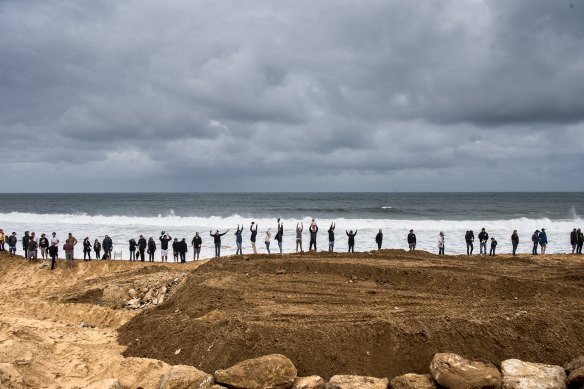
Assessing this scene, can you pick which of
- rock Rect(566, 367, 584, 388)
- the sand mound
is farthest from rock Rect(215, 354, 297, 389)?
rock Rect(566, 367, 584, 388)

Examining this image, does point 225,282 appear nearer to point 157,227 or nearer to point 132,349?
point 132,349

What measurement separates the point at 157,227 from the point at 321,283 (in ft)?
98.8

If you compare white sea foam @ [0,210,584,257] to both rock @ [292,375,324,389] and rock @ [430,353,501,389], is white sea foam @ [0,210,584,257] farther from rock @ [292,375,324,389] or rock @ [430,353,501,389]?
rock @ [430,353,501,389]

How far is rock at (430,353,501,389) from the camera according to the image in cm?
734

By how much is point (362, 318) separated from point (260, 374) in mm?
3157

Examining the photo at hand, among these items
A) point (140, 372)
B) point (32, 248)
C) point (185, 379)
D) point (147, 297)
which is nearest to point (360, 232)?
point (147, 297)

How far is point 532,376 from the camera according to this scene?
24.6 feet

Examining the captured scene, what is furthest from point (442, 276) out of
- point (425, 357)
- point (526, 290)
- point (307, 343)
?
point (307, 343)

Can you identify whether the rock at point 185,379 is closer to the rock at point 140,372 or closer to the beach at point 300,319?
the rock at point 140,372

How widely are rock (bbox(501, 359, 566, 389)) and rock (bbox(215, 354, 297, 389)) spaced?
12.8 ft

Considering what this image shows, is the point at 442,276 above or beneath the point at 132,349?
above

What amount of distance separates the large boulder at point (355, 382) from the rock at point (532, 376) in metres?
2.16

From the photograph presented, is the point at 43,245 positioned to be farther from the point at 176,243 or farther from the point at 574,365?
the point at 574,365

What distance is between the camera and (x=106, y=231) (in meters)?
36.3
